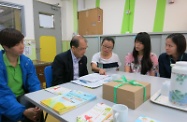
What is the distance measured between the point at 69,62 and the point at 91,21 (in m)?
2.35

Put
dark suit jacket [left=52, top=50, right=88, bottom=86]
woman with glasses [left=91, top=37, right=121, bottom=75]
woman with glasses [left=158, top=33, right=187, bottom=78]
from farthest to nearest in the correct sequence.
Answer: woman with glasses [left=91, top=37, right=121, bottom=75] → woman with glasses [left=158, top=33, right=187, bottom=78] → dark suit jacket [left=52, top=50, right=88, bottom=86]

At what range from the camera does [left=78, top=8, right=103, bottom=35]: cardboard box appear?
3.56 meters

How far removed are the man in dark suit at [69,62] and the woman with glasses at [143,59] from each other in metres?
0.73

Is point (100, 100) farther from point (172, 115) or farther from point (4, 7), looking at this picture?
point (4, 7)

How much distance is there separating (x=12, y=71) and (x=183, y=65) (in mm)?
1343

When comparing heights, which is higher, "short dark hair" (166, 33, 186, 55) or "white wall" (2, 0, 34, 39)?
Result: "white wall" (2, 0, 34, 39)

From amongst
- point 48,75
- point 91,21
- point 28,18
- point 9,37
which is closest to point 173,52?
point 48,75

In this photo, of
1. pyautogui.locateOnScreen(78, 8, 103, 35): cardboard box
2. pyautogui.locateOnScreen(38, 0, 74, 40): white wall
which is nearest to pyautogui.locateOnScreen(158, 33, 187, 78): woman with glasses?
pyautogui.locateOnScreen(78, 8, 103, 35): cardboard box

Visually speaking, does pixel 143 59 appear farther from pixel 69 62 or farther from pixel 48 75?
pixel 48 75

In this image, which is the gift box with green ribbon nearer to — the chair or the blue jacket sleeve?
the blue jacket sleeve

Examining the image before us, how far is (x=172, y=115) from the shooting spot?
73 centimetres

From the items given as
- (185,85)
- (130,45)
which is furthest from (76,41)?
(130,45)

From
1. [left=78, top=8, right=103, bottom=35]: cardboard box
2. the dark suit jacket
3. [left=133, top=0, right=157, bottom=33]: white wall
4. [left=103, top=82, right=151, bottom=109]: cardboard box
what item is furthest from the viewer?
[left=78, top=8, right=103, bottom=35]: cardboard box

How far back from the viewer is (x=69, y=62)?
5.08 feet
